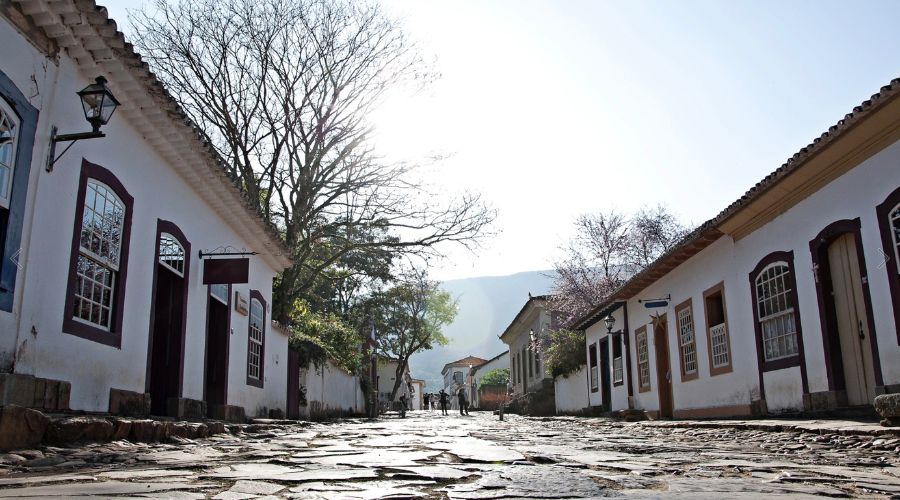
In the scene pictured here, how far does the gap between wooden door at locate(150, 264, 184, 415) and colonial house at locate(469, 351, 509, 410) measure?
3187 centimetres

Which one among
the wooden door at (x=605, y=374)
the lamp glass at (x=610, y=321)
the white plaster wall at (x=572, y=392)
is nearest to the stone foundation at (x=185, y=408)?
the lamp glass at (x=610, y=321)

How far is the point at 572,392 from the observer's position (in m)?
26.2

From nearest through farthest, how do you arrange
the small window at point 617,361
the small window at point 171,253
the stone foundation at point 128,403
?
the stone foundation at point 128,403, the small window at point 171,253, the small window at point 617,361

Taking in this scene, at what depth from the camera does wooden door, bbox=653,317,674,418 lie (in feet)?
54.8

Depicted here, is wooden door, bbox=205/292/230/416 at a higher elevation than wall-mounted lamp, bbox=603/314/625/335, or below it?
below

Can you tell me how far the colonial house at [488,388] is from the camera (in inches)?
2188

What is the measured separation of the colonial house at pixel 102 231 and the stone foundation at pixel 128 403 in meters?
0.02

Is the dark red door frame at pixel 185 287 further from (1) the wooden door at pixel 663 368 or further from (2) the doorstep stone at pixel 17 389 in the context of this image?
(1) the wooden door at pixel 663 368

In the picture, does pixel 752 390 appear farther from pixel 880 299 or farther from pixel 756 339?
pixel 880 299

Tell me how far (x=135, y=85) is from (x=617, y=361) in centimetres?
1569

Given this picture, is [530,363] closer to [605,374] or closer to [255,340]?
[605,374]

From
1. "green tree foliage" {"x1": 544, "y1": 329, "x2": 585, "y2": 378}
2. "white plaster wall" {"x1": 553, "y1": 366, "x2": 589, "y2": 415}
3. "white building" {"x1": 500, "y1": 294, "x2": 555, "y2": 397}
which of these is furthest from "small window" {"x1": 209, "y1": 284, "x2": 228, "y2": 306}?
"white building" {"x1": 500, "y1": 294, "x2": 555, "y2": 397}

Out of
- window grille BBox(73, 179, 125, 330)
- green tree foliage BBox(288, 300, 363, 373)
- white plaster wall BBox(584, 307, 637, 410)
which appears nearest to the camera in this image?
window grille BBox(73, 179, 125, 330)

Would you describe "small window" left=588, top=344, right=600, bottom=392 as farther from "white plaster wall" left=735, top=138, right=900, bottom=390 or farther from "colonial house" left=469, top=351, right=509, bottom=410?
"colonial house" left=469, top=351, right=509, bottom=410
